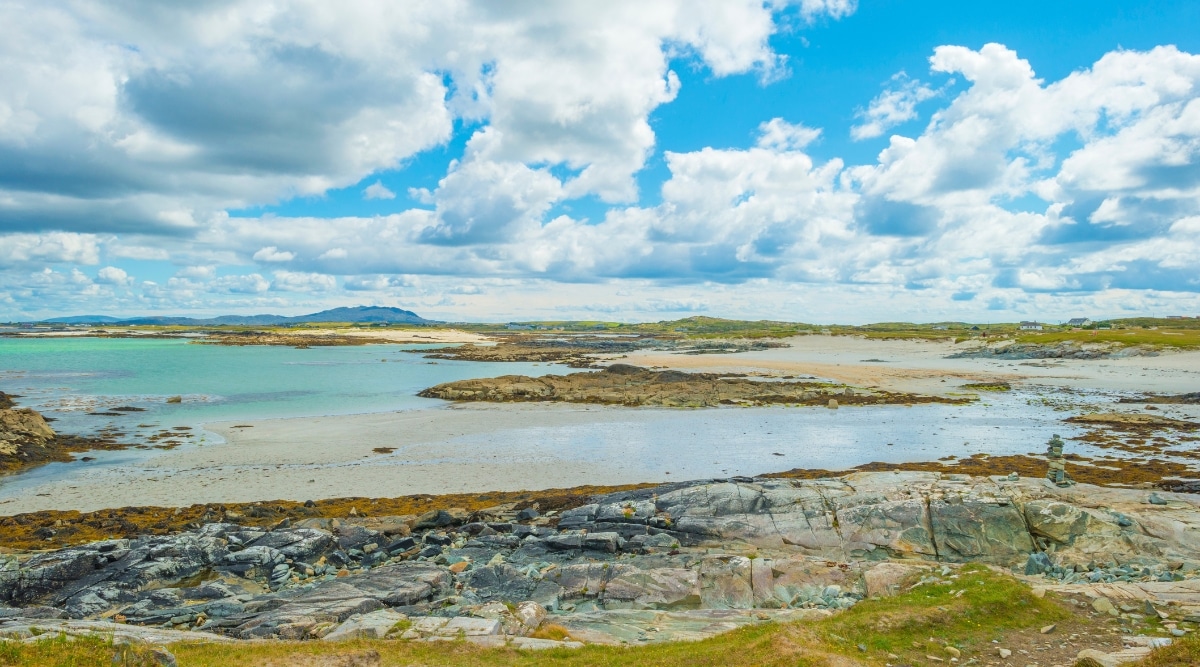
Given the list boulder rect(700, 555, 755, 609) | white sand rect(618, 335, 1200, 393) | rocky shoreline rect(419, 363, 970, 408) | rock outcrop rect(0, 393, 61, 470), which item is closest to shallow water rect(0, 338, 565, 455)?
rock outcrop rect(0, 393, 61, 470)

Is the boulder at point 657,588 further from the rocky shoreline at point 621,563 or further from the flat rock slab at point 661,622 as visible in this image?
the flat rock slab at point 661,622

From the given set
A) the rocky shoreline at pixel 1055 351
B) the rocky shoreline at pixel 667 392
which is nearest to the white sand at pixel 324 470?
the rocky shoreline at pixel 667 392

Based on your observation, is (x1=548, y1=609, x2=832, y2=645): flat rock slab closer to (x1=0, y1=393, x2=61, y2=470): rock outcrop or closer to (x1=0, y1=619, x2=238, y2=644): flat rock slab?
(x1=0, y1=619, x2=238, y2=644): flat rock slab

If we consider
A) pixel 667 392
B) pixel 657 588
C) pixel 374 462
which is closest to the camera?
pixel 657 588

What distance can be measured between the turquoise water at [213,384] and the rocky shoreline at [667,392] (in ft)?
19.0

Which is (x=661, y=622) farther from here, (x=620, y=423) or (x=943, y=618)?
(x=620, y=423)

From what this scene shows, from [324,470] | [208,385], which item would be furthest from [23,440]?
[208,385]

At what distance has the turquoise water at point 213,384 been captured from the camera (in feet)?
144

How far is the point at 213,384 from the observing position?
201 feet

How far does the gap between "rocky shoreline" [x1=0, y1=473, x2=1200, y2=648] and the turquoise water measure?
2916 centimetres

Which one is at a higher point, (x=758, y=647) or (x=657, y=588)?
(x=758, y=647)

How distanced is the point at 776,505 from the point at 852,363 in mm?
69912

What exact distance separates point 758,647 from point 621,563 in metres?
5.93

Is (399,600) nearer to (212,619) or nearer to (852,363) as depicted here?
(212,619)
